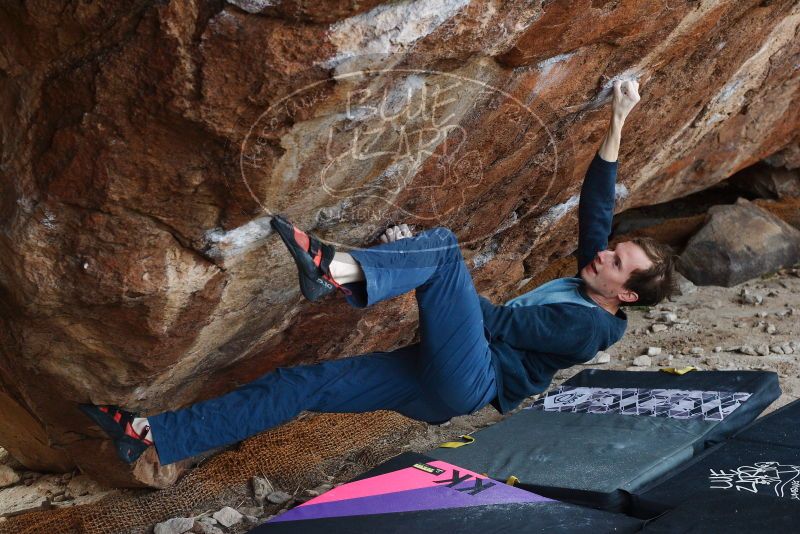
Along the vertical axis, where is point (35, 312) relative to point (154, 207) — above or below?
below

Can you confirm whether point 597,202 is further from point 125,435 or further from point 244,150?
point 125,435

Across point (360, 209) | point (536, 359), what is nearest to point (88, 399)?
point (360, 209)

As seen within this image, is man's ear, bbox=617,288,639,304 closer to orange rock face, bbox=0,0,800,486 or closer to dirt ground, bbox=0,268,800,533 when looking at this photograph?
orange rock face, bbox=0,0,800,486

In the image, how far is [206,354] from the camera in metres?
3.04

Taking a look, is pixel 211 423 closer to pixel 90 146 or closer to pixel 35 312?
pixel 35 312

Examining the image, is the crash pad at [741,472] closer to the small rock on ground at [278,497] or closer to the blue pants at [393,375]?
the blue pants at [393,375]

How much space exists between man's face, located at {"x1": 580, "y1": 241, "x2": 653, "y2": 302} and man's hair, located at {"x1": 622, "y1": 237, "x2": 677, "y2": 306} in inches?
0.7

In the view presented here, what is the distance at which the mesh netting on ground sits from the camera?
10.5 feet

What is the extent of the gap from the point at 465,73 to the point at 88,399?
179 centimetres

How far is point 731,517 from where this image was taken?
2588mm

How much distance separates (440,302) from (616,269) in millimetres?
798

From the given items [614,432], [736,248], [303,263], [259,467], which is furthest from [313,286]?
[736,248]

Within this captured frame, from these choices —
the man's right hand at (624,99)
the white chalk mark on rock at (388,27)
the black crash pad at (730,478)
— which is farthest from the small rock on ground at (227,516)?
the man's right hand at (624,99)

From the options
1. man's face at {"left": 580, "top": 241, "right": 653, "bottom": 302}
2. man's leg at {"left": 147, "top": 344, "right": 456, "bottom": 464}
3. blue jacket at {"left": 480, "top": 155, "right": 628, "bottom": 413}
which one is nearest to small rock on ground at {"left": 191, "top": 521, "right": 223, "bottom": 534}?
man's leg at {"left": 147, "top": 344, "right": 456, "bottom": 464}
